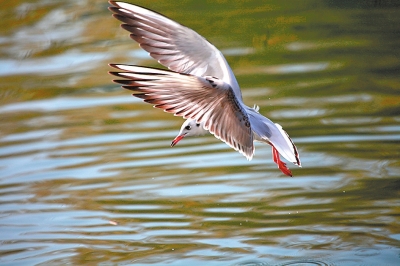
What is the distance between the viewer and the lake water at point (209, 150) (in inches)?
251

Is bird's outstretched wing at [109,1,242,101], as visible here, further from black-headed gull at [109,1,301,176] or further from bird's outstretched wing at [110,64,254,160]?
bird's outstretched wing at [110,64,254,160]

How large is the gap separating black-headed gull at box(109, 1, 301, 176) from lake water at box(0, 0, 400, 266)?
0.68 metres

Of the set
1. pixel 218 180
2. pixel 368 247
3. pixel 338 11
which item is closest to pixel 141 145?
pixel 218 180

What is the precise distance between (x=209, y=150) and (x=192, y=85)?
296 centimetres

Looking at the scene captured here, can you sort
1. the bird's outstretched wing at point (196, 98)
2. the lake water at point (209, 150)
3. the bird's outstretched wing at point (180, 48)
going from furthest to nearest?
the lake water at point (209, 150)
the bird's outstretched wing at point (180, 48)
the bird's outstretched wing at point (196, 98)

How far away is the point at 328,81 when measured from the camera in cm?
959

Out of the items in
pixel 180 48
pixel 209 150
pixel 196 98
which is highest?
pixel 180 48

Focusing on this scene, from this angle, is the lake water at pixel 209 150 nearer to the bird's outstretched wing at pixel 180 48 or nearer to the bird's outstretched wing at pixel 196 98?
the bird's outstretched wing at pixel 196 98

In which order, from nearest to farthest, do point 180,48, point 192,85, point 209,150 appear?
point 192,85 < point 180,48 < point 209,150

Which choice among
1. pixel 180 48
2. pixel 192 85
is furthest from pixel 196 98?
pixel 180 48

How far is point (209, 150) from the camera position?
838 centimetres

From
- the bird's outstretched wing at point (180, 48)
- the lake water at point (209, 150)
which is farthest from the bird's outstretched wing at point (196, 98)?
the lake water at point (209, 150)

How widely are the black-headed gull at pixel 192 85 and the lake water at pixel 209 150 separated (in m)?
0.68

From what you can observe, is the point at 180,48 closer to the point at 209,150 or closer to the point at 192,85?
the point at 192,85
